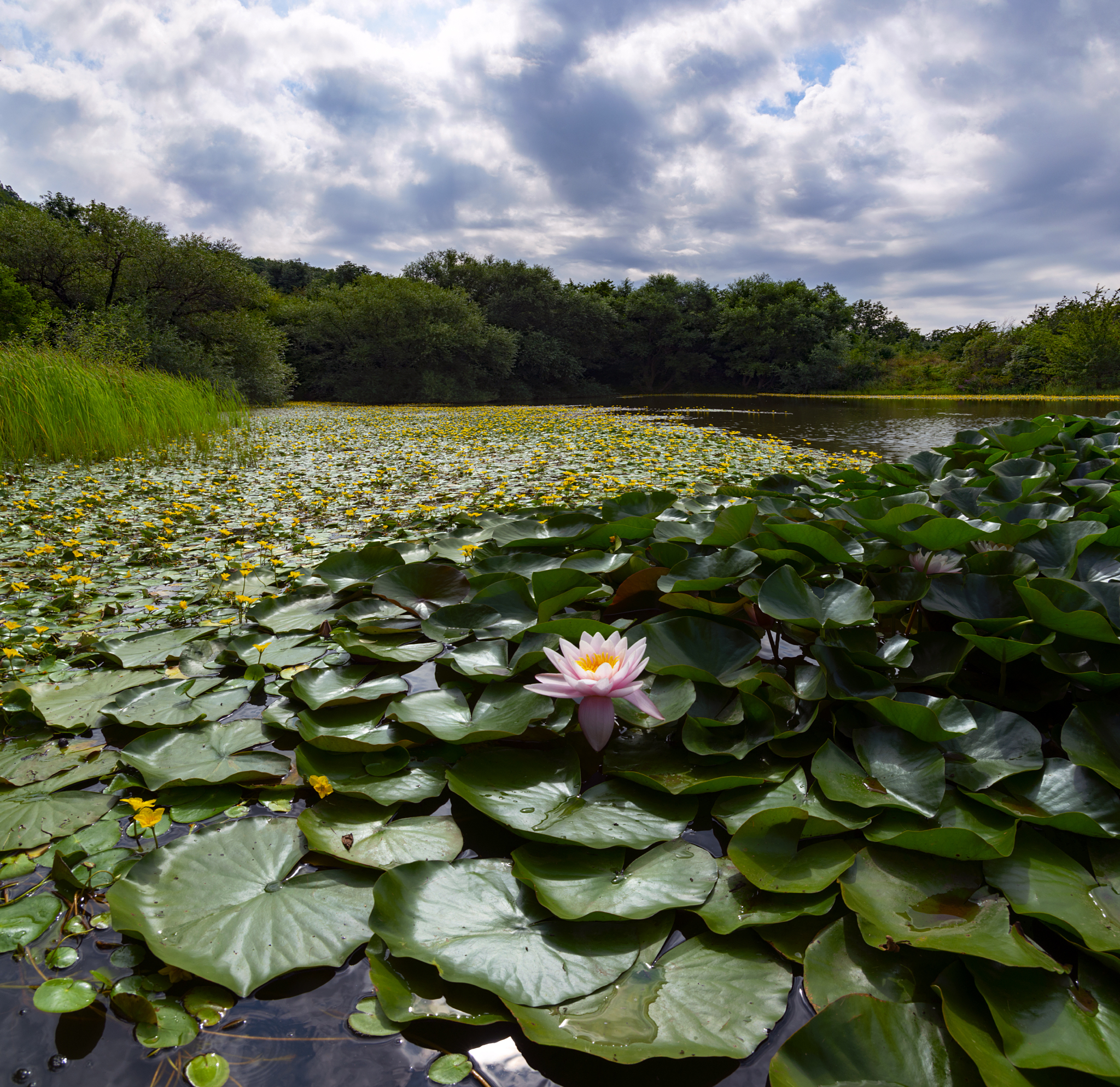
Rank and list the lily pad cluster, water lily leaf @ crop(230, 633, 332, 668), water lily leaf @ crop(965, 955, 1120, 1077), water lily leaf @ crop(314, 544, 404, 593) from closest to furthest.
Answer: water lily leaf @ crop(965, 955, 1120, 1077) → the lily pad cluster → water lily leaf @ crop(230, 633, 332, 668) → water lily leaf @ crop(314, 544, 404, 593)

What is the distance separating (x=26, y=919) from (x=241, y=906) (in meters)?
0.28

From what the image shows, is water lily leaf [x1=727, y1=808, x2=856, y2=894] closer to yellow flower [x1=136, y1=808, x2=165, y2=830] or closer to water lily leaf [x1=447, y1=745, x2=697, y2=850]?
water lily leaf [x1=447, y1=745, x2=697, y2=850]

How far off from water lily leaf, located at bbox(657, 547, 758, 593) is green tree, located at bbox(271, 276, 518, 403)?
1848 cm

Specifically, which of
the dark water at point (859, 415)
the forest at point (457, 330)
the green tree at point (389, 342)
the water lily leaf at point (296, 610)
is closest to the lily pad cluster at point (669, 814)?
the water lily leaf at point (296, 610)

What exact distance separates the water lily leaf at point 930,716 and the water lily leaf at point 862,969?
309mm

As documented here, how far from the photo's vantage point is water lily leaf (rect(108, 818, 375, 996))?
692mm

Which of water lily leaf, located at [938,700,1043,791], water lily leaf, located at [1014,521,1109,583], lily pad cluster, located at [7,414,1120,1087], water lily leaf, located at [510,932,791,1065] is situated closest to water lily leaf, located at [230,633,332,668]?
lily pad cluster, located at [7,414,1120,1087]

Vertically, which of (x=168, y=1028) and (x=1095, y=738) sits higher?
(x=1095, y=738)

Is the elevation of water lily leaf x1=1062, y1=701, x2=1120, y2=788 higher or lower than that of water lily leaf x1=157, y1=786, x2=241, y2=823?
higher

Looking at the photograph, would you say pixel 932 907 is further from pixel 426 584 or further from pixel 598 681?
pixel 426 584

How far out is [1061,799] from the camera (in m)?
0.80

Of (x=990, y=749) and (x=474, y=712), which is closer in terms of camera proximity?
(x=990, y=749)

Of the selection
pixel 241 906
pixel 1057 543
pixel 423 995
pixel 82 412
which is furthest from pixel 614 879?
pixel 82 412

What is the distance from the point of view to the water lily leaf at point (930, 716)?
856 millimetres
